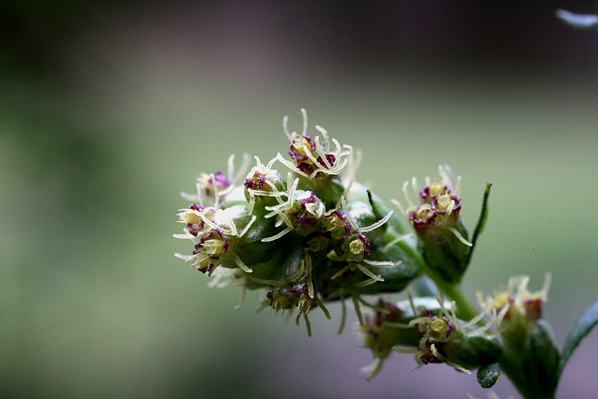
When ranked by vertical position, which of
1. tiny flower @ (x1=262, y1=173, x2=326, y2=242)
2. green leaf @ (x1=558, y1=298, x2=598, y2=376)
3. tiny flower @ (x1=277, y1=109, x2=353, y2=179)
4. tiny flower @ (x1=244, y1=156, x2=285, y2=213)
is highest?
tiny flower @ (x1=277, y1=109, x2=353, y2=179)

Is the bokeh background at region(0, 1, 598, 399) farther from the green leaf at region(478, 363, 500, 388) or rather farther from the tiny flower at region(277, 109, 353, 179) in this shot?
the tiny flower at region(277, 109, 353, 179)

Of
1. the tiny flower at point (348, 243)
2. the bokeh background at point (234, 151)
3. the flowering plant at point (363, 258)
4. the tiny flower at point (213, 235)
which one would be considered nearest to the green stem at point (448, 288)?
the flowering plant at point (363, 258)

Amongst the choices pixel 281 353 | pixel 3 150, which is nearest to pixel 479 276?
pixel 281 353

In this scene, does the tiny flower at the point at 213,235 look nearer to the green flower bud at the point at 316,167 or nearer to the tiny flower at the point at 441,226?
the green flower bud at the point at 316,167

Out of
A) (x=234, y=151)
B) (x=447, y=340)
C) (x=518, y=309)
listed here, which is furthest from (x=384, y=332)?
(x=234, y=151)

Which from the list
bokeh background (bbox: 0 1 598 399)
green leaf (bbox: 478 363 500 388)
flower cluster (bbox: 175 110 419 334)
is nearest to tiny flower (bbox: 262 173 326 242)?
flower cluster (bbox: 175 110 419 334)

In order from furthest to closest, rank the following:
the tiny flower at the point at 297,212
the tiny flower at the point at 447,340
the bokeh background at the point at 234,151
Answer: the bokeh background at the point at 234,151, the tiny flower at the point at 447,340, the tiny flower at the point at 297,212
